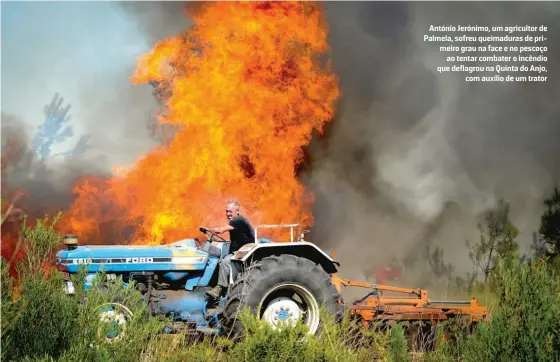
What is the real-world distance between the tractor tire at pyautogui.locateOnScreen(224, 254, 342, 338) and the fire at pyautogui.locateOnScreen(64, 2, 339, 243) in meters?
5.76

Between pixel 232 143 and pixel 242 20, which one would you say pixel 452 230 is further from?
pixel 242 20

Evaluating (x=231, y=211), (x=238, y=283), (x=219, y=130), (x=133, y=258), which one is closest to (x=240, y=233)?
(x=231, y=211)

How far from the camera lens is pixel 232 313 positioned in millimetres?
8289

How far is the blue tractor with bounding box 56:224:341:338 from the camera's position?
8.53m

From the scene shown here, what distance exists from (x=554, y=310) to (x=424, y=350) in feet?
10.8

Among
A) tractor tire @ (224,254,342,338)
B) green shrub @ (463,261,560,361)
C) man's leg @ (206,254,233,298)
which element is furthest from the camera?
man's leg @ (206,254,233,298)

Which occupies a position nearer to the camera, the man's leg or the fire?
the man's leg

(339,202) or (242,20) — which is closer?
(242,20)

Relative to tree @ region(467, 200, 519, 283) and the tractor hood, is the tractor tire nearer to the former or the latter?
the tractor hood

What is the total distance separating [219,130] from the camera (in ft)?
48.1

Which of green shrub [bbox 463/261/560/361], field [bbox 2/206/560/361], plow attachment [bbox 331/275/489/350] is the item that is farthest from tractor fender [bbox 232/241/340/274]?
green shrub [bbox 463/261/560/361]

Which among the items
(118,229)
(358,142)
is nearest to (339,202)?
(358,142)

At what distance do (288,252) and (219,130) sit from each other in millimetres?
6181

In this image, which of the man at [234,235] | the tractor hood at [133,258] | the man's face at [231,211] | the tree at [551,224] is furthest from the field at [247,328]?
the tree at [551,224]
